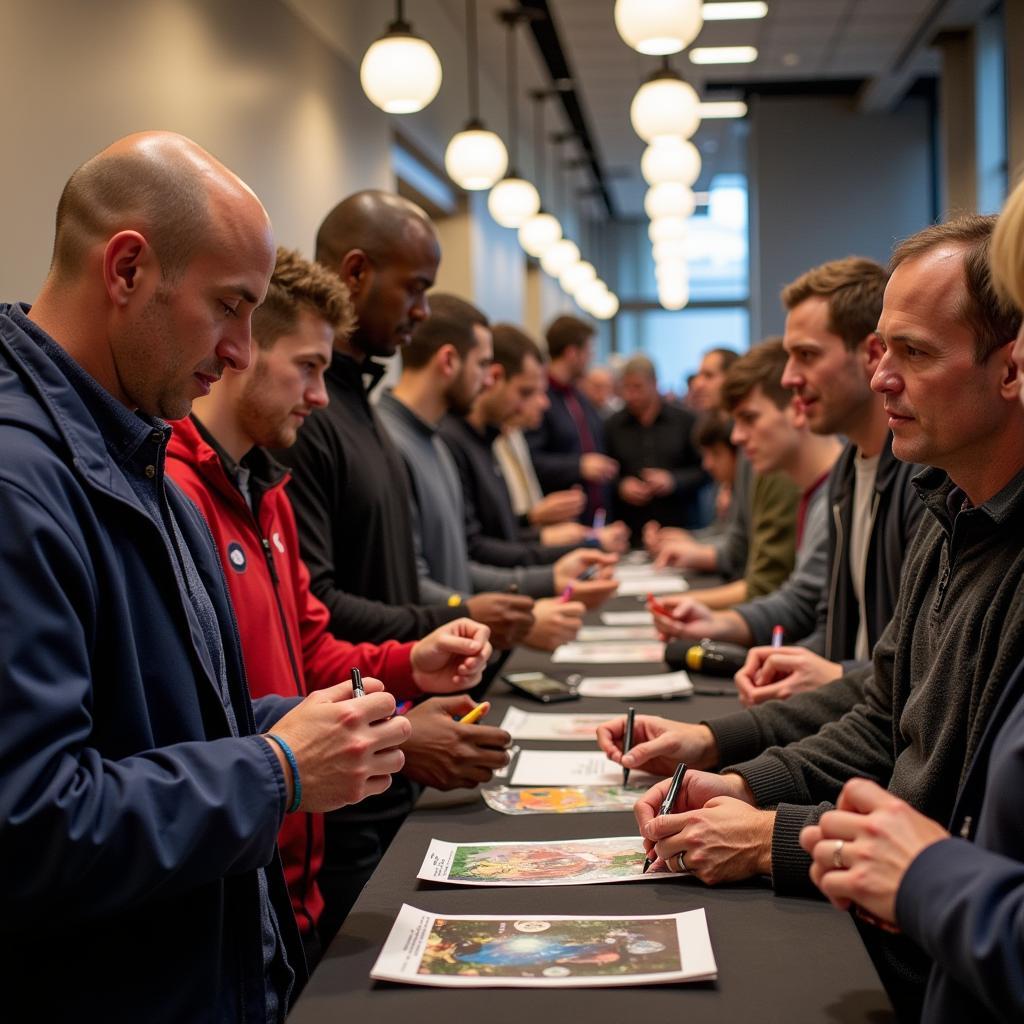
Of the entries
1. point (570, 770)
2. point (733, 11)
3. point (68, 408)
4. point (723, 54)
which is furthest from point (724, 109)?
point (68, 408)

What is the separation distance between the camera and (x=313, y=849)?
78.7 inches

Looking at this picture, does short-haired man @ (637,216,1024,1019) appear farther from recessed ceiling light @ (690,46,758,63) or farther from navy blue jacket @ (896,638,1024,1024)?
recessed ceiling light @ (690,46,758,63)

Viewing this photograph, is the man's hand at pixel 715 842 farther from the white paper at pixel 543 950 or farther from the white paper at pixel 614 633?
the white paper at pixel 614 633

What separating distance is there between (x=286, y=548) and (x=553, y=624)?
A: 919mm

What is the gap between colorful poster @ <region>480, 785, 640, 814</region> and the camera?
1.89m

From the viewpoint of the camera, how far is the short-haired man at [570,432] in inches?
265

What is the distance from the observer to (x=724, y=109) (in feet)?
37.6

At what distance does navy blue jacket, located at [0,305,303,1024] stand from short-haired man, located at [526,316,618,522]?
529 cm

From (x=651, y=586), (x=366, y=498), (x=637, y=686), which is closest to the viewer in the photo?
(x=366, y=498)

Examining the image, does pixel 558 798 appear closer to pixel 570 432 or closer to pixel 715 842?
pixel 715 842

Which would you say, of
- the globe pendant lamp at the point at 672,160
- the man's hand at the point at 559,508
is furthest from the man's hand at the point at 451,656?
the globe pendant lamp at the point at 672,160

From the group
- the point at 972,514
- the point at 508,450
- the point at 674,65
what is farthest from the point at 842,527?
the point at 674,65

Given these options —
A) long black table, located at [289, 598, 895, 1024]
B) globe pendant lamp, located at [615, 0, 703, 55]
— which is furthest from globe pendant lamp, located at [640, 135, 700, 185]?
long black table, located at [289, 598, 895, 1024]

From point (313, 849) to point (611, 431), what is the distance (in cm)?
547
